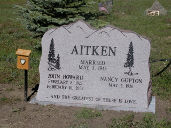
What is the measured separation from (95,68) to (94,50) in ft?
1.26

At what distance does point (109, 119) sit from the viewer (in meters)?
6.77

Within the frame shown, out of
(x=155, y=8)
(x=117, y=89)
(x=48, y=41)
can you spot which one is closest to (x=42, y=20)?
(x=48, y=41)

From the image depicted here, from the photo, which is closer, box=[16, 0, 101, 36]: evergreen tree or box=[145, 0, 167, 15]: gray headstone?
box=[16, 0, 101, 36]: evergreen tree

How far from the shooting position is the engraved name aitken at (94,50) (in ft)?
23.2

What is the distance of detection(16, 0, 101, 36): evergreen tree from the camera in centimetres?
1097

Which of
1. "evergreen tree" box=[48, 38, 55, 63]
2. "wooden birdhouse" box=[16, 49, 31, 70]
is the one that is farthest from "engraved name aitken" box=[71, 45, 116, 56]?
"wooden birdhouse" box=[16, 49, 31, 70]

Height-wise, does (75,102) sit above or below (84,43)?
below

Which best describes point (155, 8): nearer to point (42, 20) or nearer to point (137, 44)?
point (42, 20)

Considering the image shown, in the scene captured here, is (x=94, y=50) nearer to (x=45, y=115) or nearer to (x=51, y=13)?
(x=45, y=115)

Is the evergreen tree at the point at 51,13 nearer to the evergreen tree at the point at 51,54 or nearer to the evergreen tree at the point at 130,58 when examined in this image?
the evergreen tree at the point at 51,54

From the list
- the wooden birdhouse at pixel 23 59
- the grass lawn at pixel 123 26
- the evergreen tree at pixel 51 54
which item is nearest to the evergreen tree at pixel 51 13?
the grass lawn at pixel 123 26

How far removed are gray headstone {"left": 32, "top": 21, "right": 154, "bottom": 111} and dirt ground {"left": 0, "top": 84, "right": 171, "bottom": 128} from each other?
28cm

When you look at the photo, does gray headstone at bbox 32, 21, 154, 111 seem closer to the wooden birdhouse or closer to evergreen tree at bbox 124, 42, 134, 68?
evergreen tree at bbox 124, 42, 134, 68

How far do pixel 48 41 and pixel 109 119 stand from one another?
81.0 inches
